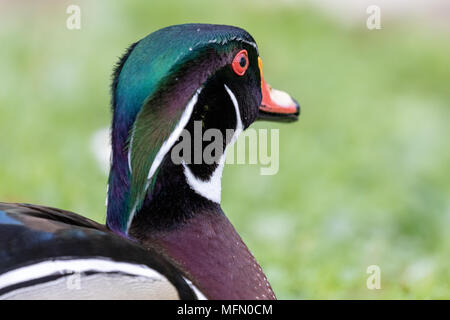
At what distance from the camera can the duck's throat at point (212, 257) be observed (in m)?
1.74

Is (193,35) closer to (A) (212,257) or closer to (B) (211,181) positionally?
(B) (211,181)

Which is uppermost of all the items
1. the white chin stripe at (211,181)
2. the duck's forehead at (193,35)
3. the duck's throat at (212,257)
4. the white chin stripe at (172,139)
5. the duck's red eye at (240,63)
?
the duck's forehead at (193,35)

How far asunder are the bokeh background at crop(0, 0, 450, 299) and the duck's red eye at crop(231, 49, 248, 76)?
93cm

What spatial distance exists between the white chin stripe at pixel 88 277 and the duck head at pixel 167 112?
215mm

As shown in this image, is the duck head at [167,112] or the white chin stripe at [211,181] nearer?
the duck head at [167,112]

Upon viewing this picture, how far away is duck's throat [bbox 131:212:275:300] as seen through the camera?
1740 millimetres

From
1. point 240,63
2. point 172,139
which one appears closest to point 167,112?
point 172,139

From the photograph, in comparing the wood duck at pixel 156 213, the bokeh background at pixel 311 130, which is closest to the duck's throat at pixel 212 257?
the wood duck at pixel 156 213

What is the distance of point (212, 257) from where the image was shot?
5.86 ft

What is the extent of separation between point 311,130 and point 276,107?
2.59 metres

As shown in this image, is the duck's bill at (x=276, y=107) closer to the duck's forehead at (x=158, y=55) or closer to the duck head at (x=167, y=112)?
the duck head at (x=167, y=112)

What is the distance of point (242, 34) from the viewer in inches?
73.8
